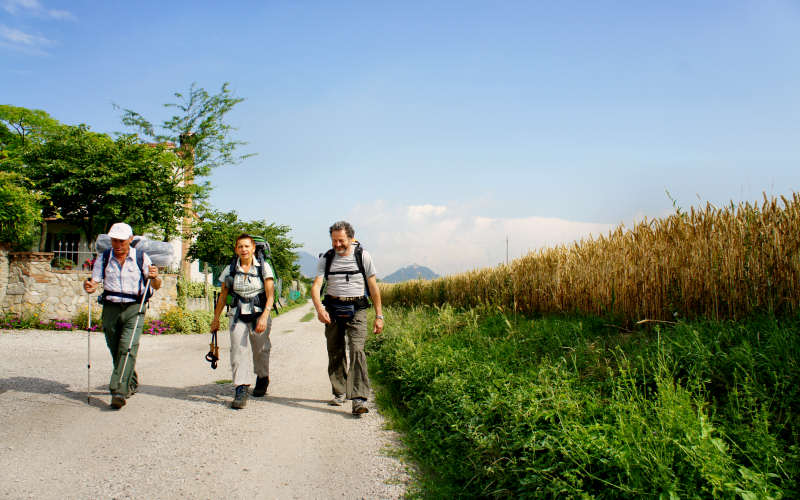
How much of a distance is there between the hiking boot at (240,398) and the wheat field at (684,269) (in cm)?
483

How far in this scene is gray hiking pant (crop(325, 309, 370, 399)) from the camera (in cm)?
556

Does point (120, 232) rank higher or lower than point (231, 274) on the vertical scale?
higher

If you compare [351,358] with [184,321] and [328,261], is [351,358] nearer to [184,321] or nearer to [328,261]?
[328,261]

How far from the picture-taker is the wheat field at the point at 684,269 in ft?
13.9

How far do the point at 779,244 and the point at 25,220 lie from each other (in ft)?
55.2

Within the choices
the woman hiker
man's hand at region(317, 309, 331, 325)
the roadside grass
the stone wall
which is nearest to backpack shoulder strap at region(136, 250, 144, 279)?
the woman hiker

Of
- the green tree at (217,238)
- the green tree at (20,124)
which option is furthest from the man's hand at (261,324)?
the green tree at (20,124)

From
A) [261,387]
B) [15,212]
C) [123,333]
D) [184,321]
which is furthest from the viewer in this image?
[184,321]

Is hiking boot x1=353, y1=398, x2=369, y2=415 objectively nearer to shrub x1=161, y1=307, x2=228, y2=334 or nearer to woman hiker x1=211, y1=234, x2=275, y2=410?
woman hiker x1=211, y1=234, x2=275, y2=410

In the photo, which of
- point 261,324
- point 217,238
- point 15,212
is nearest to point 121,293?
point 261,324

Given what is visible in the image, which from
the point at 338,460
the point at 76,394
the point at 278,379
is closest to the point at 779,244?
the point at 338,460

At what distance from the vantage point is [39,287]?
46.3 ft

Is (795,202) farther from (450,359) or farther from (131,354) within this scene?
(131,354)

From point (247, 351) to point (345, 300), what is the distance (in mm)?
1443
